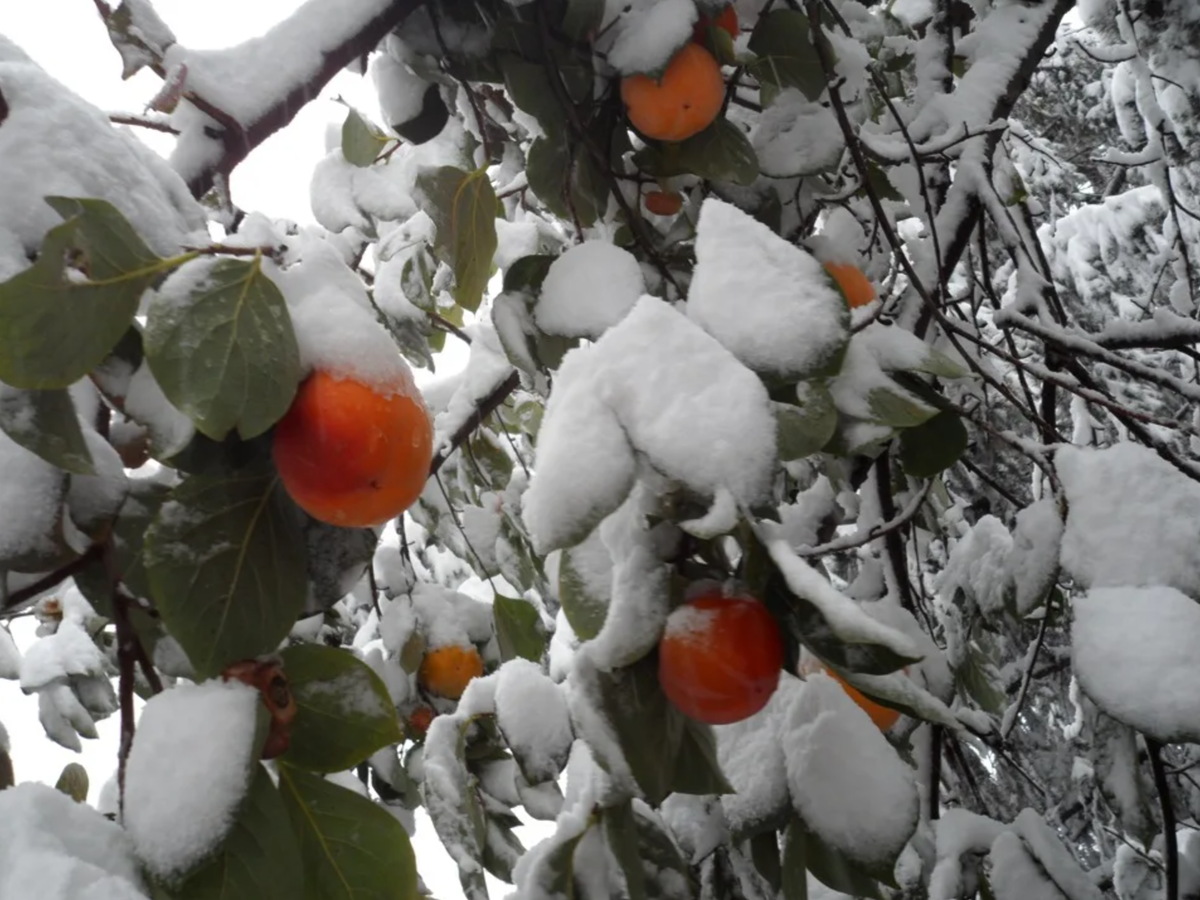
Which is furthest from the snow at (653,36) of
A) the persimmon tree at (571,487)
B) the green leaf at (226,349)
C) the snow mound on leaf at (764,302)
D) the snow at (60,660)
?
the snow at (60,660)

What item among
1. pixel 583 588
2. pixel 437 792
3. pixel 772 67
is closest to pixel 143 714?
pixel 583 588

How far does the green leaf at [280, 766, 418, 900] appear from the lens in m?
0.52

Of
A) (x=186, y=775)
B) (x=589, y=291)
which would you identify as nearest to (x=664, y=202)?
(x=589, y=291)

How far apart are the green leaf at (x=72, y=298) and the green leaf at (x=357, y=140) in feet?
3.00

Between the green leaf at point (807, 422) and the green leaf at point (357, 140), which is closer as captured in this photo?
the green leaf at point (807, 422)

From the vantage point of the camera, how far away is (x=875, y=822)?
0.55 meters

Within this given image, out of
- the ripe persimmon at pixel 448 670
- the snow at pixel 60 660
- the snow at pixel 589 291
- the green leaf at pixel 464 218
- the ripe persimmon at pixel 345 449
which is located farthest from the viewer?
the snow at pixel 60 660

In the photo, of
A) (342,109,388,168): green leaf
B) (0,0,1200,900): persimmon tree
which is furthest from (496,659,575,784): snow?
(342,109,388,168): green leaf

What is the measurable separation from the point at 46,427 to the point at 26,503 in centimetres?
6

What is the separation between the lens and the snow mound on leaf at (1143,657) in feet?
1.66

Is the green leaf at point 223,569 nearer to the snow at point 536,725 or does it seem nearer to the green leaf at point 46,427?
the green leaf at point 46,427

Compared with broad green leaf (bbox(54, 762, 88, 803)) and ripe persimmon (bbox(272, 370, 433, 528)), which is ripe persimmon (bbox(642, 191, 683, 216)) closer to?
ripe persimmon (bbox(272, 370, 433, 528))

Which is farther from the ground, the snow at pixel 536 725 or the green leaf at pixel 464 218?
the green leaf at pixel 464 218

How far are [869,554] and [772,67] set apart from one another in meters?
0.77
